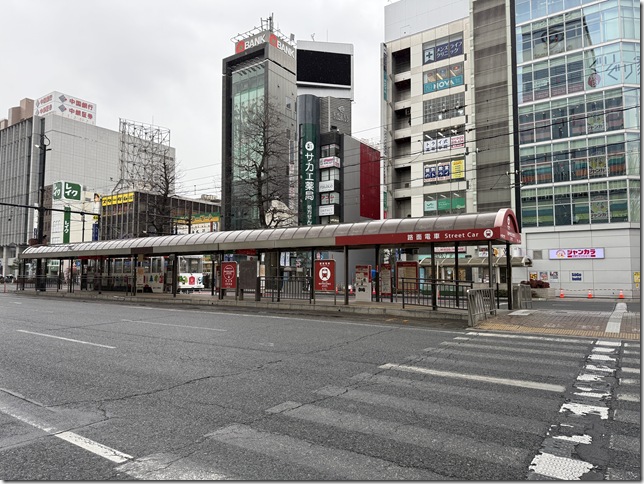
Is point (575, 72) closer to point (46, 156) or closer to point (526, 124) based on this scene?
point (526, 124)

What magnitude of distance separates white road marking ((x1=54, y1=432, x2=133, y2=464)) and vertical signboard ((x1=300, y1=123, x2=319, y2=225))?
5366cm

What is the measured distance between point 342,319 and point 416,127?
38836mm

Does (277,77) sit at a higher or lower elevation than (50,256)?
higher

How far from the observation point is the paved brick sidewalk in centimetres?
1171

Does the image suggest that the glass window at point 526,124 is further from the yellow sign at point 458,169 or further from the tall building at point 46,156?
the tall building at point 46,156

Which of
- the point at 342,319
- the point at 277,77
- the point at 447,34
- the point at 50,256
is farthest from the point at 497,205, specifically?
the point at 277,77

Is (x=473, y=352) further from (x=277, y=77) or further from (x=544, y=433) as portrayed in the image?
(x=277, y=77)

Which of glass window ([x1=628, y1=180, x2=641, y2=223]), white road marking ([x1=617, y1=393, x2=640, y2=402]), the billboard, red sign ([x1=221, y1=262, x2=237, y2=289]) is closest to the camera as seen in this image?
white road marking ([x1=617, y1=393, x2=640, y2=402])

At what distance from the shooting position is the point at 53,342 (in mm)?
9859

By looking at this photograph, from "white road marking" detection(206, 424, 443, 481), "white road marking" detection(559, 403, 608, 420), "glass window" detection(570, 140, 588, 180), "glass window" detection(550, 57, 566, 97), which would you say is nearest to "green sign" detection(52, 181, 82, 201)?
"white road marking" detection(206, 424, 443, 481)

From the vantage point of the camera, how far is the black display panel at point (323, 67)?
7362 cm

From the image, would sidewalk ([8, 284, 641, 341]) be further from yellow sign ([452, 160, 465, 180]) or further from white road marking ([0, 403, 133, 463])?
yellow sign ([452, 160, 465, 180])

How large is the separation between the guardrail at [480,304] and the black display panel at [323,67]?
64874 mm

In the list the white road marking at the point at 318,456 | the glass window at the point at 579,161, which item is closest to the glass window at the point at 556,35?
the glass window at the point at 579,161
